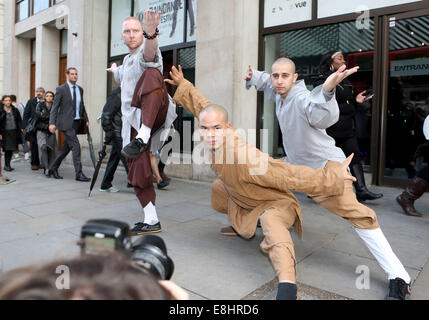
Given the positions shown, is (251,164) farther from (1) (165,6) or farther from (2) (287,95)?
(1) (165,6)

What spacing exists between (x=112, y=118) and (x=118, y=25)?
17.1ft

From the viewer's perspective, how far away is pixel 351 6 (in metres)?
5.55

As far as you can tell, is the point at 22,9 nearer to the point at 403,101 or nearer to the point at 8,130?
the point at 8,130

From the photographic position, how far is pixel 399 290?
2068 millimetres

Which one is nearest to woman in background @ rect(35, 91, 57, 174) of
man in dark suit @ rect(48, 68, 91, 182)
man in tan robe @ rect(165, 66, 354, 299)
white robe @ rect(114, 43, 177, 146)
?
man in dark suit @ rect(48, 68, 91, 182)

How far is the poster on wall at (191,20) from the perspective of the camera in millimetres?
7523

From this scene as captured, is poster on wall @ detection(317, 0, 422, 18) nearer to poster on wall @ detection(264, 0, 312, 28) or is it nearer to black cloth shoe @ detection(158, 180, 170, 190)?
poster on wall @ detection(264, 0, 312, 28)

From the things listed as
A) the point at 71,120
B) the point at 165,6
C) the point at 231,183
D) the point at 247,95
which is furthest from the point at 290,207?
the point at 165,6

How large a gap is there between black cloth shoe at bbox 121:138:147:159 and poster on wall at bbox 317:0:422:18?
4.30 metres

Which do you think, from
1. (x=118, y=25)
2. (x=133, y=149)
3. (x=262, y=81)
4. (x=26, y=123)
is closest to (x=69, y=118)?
(x=26, y=123)

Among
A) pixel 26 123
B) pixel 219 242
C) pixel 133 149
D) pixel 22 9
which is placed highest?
pixel 22 9

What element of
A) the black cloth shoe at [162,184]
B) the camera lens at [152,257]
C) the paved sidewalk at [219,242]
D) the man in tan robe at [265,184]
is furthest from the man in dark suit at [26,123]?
the camera lens at [152,257]

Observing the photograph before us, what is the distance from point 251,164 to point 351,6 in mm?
4474

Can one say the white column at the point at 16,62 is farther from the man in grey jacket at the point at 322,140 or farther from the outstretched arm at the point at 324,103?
the outstretched arm at the point at 324,103
